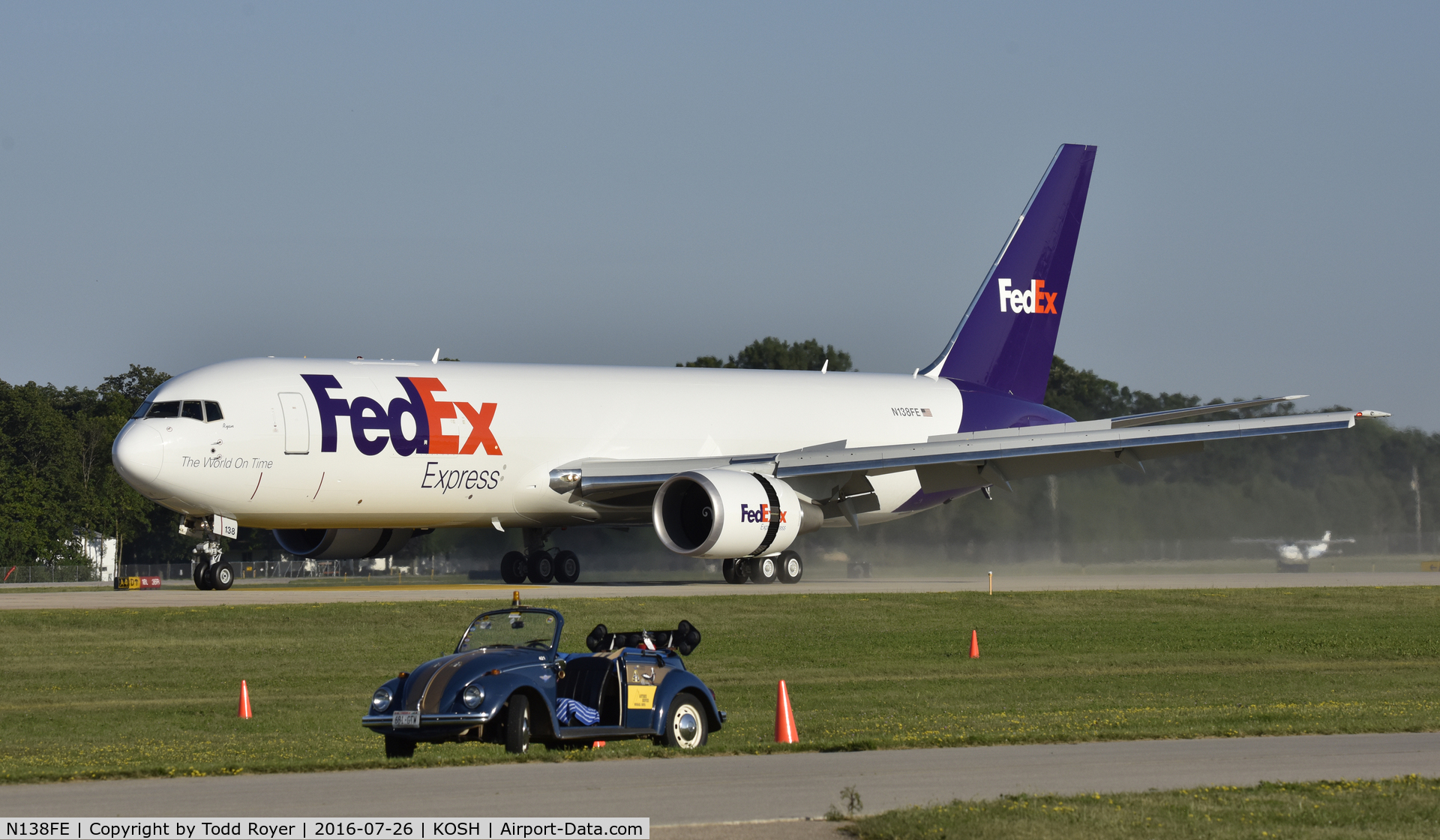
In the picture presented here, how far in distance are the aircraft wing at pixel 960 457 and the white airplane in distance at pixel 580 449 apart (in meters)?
0.05

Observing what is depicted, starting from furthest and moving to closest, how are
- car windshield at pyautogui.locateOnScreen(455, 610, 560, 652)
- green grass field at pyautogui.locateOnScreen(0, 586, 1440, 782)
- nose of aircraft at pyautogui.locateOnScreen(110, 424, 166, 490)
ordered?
nose of aircraft at pyautogui.locateOnScreen(110, 424, 166, 490) < green grass field at pyautogui.locateOnScreen(0, 586, 1440, 782) < car windshield at pyautogui.locateOnScreen(455, 610, 560, 652)

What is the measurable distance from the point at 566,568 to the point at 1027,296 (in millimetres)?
14263

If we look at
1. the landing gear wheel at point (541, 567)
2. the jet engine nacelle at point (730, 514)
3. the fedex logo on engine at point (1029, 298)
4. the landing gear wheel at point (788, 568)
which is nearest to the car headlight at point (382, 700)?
the jet engine nacelle at point (730, 514)

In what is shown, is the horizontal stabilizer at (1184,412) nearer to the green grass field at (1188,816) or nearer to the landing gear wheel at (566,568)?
the landing gear wheel at (566,568)

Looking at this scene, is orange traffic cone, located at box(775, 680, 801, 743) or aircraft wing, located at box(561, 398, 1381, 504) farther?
aircraft wing, located at box(561, 398, 1381, 504)

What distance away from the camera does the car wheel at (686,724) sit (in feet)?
43.6

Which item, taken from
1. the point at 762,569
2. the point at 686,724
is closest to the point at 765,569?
the point at 762,569

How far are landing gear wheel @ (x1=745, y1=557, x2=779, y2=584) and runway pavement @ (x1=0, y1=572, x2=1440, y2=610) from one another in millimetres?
346

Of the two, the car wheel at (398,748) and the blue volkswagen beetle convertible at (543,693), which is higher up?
the blue volkswagen beetle convertible at (543,693)

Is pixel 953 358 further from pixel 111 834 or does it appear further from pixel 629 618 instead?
pixel 111 834

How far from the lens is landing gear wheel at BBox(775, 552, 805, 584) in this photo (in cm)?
3491

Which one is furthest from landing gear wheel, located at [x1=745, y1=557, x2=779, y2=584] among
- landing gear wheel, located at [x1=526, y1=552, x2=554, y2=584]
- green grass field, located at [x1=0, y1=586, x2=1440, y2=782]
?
green grass field, located at [x1=0, y1=586, x2=1440, y2=782]

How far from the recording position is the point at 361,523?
3156 centimetres

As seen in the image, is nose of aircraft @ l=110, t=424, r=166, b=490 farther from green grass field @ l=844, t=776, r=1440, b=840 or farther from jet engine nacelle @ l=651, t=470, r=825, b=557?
green grass field @ l=844, t=776, r=1440, b=840
